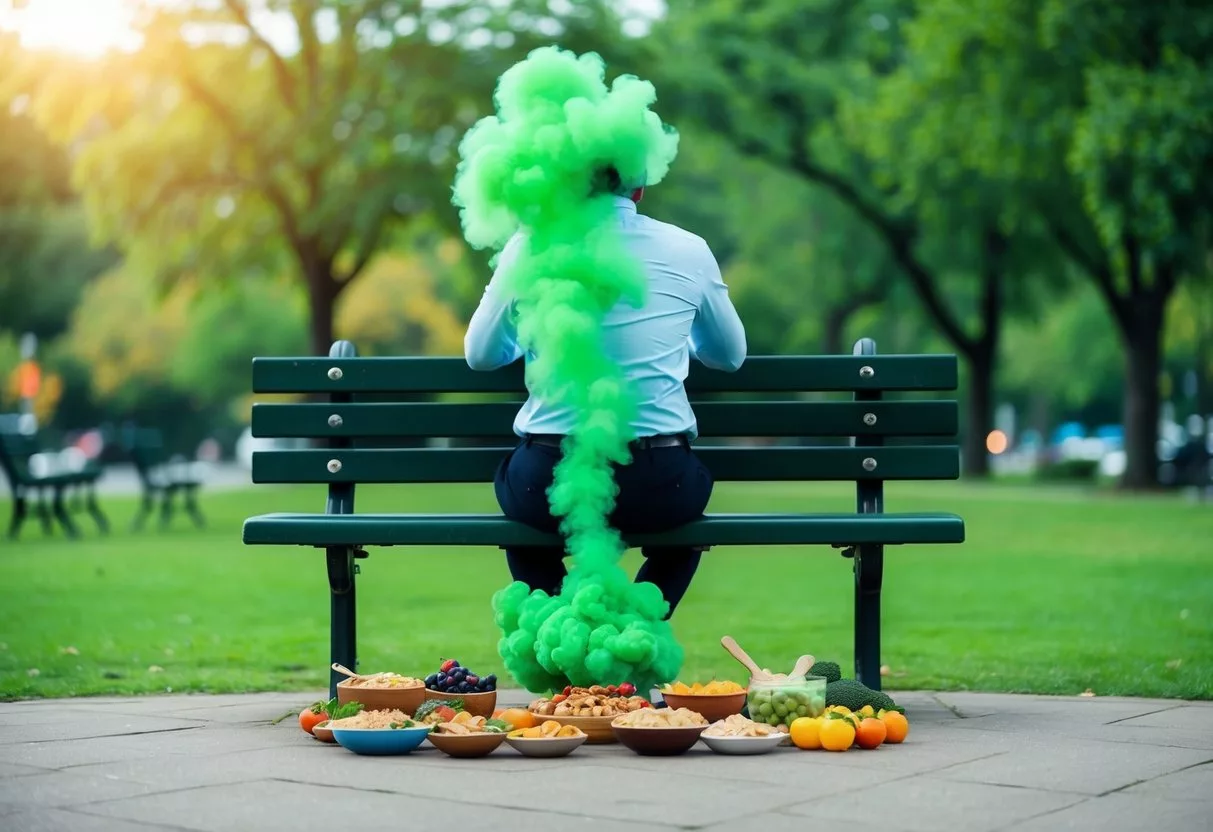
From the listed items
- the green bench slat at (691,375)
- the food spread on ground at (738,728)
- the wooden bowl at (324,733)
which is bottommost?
the wooden bowl at (324,733)

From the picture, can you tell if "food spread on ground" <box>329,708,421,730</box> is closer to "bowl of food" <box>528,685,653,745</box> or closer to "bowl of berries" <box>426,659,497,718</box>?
"bowl of berries" <box>426,659,497,718</box>

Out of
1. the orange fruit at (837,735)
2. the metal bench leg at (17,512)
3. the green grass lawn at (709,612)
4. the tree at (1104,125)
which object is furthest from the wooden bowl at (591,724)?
the tree at (1104,125)

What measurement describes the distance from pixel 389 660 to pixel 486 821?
12.4 feet

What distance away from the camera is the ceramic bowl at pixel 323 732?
4992 millimetres

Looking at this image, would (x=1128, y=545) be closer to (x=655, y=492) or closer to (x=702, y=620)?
(x=702, y=620)

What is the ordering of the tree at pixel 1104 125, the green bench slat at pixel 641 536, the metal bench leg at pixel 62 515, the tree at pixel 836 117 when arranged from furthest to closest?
the tree at pixel 836 117 < the tree at pixel 1104 125 < the metal bench leg at pixel 62 515 < the green bench slat at pixel 641 536

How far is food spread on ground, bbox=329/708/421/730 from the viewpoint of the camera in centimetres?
486

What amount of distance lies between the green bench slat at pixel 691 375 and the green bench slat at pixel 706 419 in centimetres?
7

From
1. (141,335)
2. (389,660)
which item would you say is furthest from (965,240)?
(141,335)

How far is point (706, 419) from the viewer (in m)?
6.03

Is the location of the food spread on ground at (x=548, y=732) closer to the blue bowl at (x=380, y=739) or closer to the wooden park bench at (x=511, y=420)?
the blue bowl at (x=380, y=739)

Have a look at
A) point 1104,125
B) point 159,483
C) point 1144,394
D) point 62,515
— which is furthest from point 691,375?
point 1144,394

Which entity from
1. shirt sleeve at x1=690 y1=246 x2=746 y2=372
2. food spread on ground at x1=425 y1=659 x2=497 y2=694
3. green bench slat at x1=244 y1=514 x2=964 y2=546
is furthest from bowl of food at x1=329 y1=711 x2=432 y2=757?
shirt sleeve at x1=690 y1=246 x2=746 y2=372

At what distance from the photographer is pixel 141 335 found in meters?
63.9
